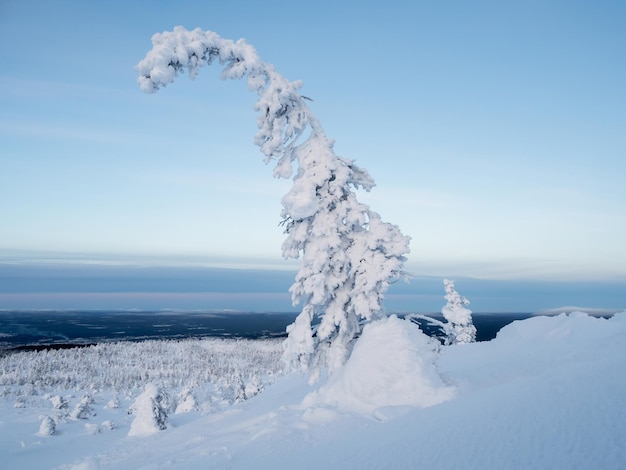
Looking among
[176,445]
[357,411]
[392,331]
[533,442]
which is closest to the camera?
[533,442]

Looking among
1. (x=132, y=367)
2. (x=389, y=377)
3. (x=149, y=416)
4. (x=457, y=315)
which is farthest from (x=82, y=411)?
(x=132, y=367)

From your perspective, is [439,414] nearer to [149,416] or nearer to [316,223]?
[316,223]

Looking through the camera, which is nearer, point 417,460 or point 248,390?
point 417,460

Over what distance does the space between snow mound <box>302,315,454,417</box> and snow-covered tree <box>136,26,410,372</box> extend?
2.13 m

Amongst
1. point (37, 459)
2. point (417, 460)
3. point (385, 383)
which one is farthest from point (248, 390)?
point (417, 460)

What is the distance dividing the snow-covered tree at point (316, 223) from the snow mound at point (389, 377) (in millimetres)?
2125

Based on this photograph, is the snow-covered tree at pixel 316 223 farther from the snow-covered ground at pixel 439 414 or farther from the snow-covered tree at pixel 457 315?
the snow-covered tree at pixel 457 315

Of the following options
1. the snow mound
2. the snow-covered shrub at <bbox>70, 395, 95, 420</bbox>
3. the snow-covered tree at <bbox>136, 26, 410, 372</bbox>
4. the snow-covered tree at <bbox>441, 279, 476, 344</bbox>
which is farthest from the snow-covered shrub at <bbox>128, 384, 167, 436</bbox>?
the snow-covered tree at <bbox>441, 279, 476, 344</bbox>

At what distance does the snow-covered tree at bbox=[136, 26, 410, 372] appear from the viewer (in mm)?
11945

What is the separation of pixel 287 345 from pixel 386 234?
4.56 meters

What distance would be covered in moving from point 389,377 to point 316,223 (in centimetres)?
539

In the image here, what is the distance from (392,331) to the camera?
994cm

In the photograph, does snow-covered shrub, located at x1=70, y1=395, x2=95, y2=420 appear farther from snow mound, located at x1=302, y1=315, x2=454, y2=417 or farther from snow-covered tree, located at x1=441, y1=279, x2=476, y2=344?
snow mound, located at x1=302, y1=315, x2=454, y2=417

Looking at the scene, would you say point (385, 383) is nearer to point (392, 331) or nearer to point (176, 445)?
point (392, 331)
